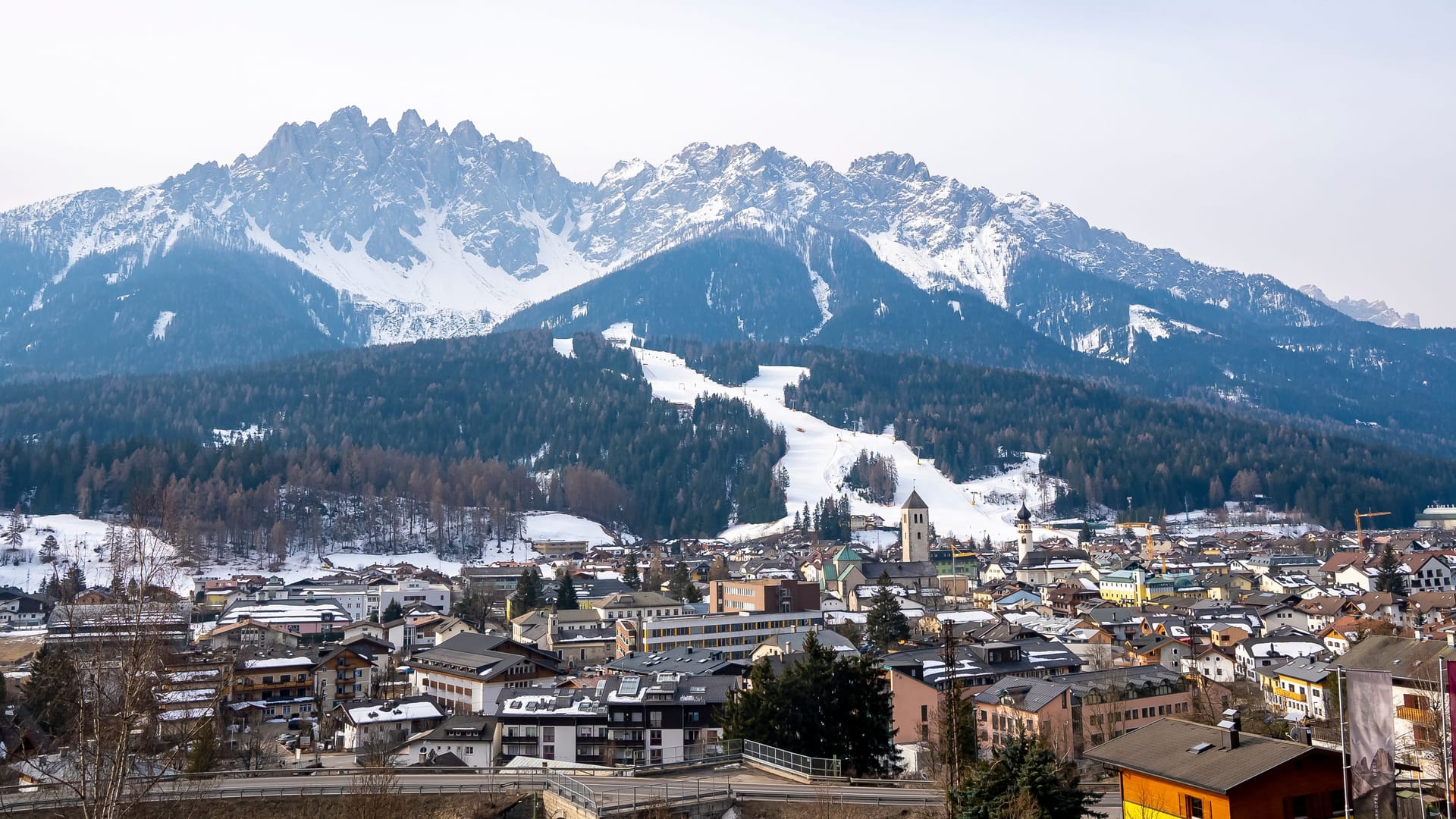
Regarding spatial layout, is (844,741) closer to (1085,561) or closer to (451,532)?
(1085,561)

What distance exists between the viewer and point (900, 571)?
10475 centimetres

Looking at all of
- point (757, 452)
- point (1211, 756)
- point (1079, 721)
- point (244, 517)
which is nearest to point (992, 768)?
point (1211, 756)

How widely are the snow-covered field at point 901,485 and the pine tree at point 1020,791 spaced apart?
124 metres

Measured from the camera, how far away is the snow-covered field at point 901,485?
151875 millimetres

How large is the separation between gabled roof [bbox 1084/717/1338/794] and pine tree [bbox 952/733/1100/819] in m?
1.82

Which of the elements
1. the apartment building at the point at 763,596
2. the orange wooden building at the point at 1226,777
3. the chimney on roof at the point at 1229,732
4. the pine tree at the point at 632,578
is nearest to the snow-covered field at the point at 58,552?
the pine tree at the point at 632,578

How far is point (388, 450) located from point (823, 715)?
424 ft

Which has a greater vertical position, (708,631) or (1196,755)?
(1196,755)

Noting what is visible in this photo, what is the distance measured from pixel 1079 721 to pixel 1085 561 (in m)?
75.3

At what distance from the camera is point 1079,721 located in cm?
4175

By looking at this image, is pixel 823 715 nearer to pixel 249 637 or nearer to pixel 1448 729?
pixel 1448 729

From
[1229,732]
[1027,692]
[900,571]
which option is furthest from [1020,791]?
[900,571]

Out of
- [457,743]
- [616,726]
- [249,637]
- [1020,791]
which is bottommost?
[457,743]

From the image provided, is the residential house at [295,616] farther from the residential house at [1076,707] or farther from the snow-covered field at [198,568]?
the residential house at [1076,707]
